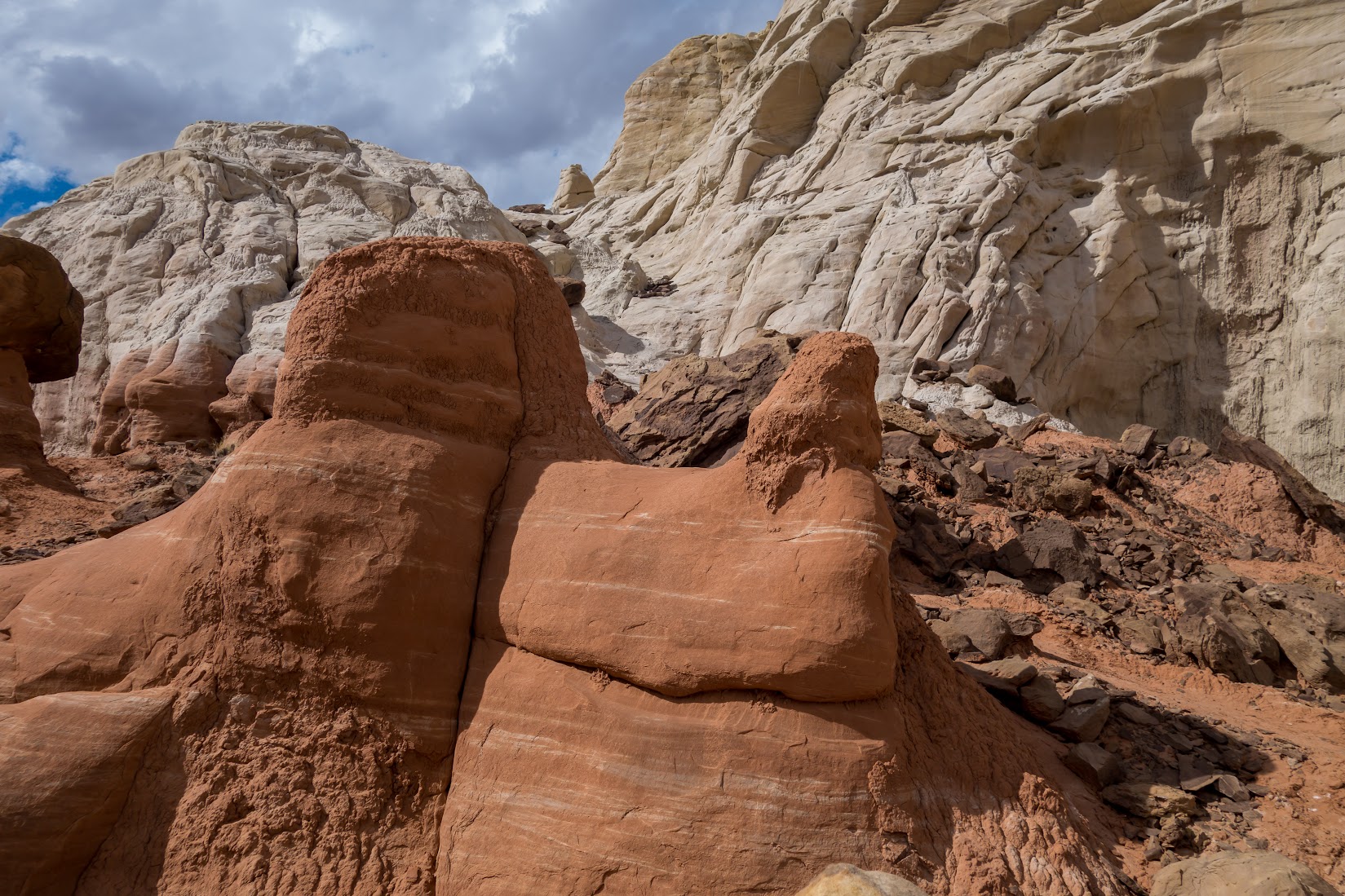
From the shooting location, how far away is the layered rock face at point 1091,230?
58.5ft

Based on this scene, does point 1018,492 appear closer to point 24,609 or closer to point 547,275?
point 547,275

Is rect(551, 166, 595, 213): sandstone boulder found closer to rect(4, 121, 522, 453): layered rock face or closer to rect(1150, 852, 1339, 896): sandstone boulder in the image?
rect(4, 121, 522, 453): layered rock face

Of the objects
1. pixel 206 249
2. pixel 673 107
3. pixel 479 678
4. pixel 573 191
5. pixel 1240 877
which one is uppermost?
pixel 673 107

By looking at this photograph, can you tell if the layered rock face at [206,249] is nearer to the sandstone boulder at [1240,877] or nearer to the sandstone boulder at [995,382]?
the sandstone boulder at [995,382]

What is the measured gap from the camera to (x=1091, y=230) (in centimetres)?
1931

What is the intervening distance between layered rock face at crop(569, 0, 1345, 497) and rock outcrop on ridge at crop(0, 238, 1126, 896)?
538 inches

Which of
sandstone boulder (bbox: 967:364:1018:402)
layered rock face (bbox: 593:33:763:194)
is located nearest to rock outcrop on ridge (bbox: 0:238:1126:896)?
sandstone boulder (bbox: 967:364:1018:402)

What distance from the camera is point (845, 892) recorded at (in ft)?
9.19

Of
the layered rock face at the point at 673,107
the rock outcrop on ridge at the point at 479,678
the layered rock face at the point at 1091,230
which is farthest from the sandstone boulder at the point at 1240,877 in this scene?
the layered rock face at the point at 673,107

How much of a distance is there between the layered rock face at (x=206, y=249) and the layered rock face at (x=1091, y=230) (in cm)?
640

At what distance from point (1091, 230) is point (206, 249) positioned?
20.2 m

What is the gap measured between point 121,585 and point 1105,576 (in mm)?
8319

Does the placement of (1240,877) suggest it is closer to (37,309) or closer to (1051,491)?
(1051,491)

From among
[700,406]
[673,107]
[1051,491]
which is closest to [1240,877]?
[1051,491]
